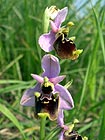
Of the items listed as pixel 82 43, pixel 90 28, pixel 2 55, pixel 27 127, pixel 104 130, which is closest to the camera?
pixel 104 130

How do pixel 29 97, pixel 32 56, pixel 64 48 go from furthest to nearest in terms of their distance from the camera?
1. pixel 32 56
2. pixel 29 97
3. pixel 64 48

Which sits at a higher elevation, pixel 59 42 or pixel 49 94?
pixel 59 42

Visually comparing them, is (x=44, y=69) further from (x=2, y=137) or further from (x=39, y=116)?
(x=2, y=137)

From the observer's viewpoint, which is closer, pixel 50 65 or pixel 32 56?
pixel 50 65

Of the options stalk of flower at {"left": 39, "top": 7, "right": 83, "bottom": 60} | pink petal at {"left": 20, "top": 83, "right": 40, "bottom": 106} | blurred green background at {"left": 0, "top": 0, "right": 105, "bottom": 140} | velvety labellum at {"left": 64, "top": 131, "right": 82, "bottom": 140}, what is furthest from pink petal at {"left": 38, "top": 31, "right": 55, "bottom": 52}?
blurred green background at {"left": 0, "top": 0, "right": 105, "bottom": 140}

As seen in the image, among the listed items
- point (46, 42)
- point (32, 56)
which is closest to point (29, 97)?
point (46, 42)

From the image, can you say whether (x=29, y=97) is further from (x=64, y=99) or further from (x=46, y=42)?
(x=46, y=42)

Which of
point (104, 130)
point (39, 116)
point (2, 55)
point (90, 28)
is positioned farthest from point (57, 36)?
point (90, 28)
